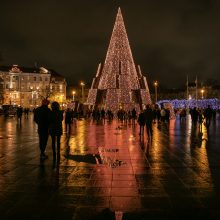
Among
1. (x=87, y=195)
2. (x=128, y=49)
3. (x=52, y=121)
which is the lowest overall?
(x=87, y=195)

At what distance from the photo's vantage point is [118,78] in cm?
3894

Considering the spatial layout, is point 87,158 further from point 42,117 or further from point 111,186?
point 111,186

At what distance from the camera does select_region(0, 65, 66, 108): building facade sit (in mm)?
116625

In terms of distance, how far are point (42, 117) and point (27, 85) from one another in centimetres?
11159

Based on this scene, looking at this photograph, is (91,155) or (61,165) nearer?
(61,165)

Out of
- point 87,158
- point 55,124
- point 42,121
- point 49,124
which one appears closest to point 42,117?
point 42,121

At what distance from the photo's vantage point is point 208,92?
6009 inches

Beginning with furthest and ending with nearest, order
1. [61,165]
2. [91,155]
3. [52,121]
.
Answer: [91,155], [52,121], [61,165]

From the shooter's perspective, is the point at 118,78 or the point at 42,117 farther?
the point at 118,78

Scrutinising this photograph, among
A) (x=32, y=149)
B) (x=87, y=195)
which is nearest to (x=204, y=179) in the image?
(x=87, y=195)

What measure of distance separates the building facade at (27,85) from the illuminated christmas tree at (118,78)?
7368cm

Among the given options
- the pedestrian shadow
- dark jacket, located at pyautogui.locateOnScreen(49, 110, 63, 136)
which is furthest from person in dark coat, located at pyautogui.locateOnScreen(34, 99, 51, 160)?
the pedestrian shadow

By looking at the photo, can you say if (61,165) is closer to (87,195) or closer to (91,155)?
(91,155)

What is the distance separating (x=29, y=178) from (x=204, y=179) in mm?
3435
